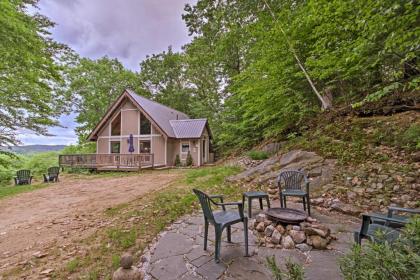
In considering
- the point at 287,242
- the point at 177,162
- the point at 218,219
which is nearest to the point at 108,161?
the point at 177,162

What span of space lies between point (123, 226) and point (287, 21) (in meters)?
7.33

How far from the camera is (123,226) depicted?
12.6ft

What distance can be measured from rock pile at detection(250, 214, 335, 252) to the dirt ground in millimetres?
3070

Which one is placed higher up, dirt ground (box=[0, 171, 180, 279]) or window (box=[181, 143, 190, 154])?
window (box=[181, 143, 190, 154])

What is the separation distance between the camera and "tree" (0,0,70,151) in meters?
5.39

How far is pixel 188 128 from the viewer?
16234 mm

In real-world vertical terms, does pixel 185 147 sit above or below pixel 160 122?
below

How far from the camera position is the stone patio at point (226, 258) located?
7.23 feet

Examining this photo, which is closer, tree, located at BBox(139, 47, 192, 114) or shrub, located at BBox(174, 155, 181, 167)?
shrub, located at BBox(174, 155, 181, 167)

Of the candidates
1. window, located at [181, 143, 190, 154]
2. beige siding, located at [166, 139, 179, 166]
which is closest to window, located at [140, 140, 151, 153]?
beige siding, located at [166, 139, 179, 166]

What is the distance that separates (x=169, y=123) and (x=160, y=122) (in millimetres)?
1749

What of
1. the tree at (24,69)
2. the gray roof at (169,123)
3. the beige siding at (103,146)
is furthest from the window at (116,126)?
the tree at (24,69)

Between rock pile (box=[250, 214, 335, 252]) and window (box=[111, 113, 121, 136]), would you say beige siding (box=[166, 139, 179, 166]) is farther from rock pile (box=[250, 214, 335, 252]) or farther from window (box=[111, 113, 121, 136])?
rock pile (box=[250, 214, 335, 252])

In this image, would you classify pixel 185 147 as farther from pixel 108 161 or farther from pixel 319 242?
pixel 319 242
